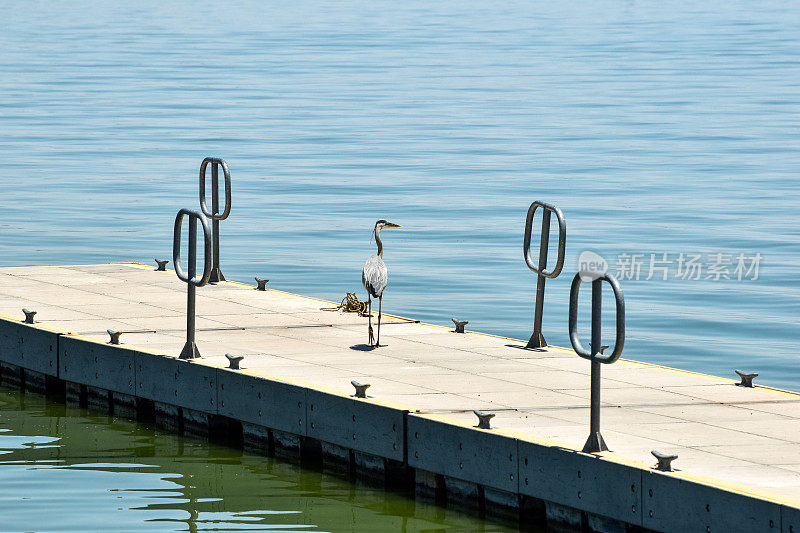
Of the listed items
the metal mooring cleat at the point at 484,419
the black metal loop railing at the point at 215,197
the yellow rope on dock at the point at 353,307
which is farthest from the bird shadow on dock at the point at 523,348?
the black metal loop railing at the point at 215,197

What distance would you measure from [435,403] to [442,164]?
2530cm

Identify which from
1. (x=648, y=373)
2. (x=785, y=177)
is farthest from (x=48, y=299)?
(x=785, y=177)

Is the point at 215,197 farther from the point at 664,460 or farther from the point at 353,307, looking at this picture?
the point at 664,460

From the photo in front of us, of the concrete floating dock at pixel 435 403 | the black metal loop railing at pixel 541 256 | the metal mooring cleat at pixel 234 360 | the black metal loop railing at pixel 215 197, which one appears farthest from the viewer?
the black metal loop railing at pixel 215 197

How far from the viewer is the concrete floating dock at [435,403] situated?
10.0 m

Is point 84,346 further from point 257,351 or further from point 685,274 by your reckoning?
point 685,274

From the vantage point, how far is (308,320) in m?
15.3

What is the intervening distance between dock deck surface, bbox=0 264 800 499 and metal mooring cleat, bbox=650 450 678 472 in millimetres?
253

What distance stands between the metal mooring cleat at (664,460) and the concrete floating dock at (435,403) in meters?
0.05

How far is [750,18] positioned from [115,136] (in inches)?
2892

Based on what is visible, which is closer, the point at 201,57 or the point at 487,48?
the point at 201,57

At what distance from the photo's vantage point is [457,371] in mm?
13086

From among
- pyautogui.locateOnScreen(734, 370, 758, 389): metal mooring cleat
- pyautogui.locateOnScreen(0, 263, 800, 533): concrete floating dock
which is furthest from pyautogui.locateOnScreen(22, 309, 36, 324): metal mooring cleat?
pyautogui.locateOnScreen(734, 370, 758, 389): metal mooring cleat

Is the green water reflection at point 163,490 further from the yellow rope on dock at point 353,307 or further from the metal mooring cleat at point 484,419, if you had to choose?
the yellow rope on dock at point 353,307
